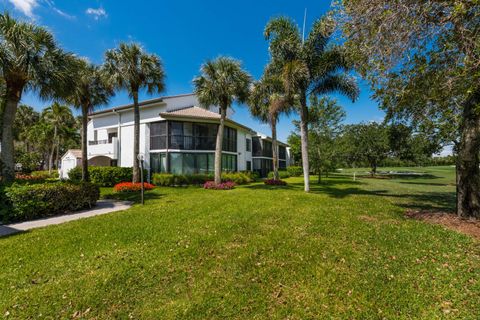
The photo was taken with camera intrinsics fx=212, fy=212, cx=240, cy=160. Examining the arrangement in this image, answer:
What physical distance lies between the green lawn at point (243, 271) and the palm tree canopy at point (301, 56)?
9.57m

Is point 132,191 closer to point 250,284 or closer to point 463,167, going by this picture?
point 250,284

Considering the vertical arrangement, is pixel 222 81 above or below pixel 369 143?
above

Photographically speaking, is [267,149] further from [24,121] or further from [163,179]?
[24,121]

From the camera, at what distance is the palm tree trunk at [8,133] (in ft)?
27.9

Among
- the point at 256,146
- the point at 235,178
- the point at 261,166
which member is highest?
the point at 256,146

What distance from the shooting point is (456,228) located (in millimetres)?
6367

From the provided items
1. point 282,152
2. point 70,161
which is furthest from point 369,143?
point 70,161

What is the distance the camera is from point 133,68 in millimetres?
15609

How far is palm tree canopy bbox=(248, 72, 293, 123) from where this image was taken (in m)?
15.3

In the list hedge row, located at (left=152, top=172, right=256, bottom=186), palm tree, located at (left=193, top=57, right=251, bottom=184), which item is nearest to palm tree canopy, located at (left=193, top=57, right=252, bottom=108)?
palm tree, located at (left=193, top=57, right=251, bottom=184)

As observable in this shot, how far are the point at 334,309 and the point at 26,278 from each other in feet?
18.2

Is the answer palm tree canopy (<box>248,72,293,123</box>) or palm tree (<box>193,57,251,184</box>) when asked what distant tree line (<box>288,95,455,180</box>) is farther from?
palm tree (<box>193,57,251,184</box>)

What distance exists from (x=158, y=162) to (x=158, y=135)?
2686mm

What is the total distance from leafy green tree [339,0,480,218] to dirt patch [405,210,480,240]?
410 millimetres
